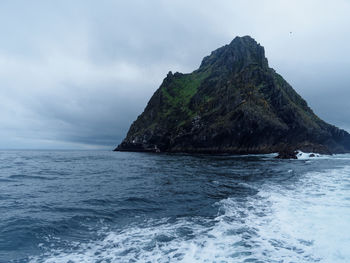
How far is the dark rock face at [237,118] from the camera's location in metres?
87.1

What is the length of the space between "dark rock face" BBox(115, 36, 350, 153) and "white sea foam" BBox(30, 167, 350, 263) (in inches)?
2769

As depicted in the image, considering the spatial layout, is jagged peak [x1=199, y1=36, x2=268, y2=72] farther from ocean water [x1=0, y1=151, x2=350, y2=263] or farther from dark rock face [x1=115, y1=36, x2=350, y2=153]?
ocean water [x1=0, y1=151, x2=350, y2=263]

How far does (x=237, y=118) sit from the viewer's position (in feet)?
290

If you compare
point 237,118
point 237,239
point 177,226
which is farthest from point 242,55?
point 237,239

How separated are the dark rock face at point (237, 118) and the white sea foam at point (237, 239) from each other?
70.3 metres

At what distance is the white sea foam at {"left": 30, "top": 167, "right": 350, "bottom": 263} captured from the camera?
648cm

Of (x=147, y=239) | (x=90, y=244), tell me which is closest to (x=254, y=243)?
(x=147, y=239)

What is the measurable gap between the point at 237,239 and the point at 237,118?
3355 inches

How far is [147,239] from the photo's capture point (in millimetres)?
7871

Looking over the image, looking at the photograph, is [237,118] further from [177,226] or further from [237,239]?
[237,239]

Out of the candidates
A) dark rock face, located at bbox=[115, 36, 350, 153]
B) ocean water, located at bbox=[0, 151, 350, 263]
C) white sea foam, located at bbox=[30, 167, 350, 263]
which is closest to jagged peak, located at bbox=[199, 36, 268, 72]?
dark rock face, located at bbox=[115, 36, 350, 153]

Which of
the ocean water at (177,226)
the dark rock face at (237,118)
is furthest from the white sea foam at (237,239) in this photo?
the dark rock face at (237,118)

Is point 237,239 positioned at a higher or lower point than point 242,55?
lower

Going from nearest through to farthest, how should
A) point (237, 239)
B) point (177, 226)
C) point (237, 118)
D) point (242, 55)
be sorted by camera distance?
point (237, 239)
point (177, 226)
point (237, 118)
point (242, 55)
